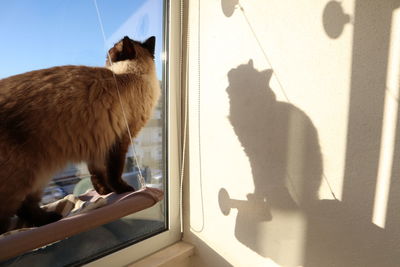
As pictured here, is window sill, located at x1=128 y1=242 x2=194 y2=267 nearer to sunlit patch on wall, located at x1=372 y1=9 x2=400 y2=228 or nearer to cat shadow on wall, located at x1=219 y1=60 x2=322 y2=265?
cat shadow on wall, located at x1=219 y1=60 x2=322 y2=265

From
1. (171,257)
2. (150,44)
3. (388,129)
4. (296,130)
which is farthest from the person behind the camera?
(171,257)

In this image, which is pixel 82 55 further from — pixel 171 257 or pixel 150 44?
pixel 171 257

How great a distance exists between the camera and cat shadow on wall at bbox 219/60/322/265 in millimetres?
828

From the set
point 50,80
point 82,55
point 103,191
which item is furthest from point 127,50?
point 103,191

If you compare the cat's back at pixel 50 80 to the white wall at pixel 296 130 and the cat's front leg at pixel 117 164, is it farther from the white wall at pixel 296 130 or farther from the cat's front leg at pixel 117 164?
the white wall at pixel 296 130

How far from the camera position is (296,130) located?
0.83 m

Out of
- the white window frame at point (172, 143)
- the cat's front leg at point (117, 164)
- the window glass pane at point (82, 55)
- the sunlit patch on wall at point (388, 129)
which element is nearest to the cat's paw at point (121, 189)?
the cat's front leg at point (117, 164)

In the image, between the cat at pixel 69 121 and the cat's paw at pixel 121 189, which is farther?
the cat's paw at pixel 121 189

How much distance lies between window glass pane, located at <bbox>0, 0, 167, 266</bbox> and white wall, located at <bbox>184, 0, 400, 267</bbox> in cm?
20

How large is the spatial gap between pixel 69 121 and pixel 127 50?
0.33 meters

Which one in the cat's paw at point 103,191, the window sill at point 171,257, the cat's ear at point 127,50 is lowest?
the window sill at point 171,257


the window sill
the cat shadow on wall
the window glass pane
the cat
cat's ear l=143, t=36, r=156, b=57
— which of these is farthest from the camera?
the window sill

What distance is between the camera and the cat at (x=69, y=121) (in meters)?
0.62

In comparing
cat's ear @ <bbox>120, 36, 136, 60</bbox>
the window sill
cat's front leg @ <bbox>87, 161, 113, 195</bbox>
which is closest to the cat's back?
cat's ear @ <bbox>120, 36, 136, 60</bbox>
